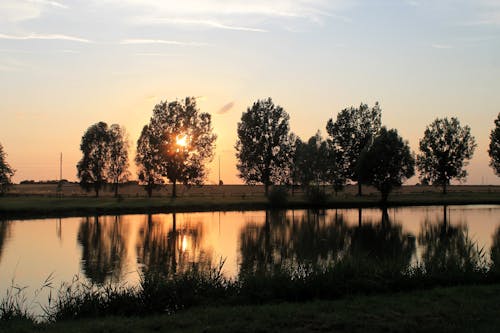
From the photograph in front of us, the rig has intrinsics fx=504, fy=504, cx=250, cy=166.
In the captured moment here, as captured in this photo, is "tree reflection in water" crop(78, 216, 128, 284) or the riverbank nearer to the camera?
"tree reflection in water" crop(78, 216, 128, 284)

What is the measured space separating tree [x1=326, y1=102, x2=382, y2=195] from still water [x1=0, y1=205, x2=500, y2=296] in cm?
5353

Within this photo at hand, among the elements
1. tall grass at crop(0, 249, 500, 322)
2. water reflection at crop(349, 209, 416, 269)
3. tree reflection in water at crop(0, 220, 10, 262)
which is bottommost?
tree reflection in water at crop(0, 220, 10, 262)

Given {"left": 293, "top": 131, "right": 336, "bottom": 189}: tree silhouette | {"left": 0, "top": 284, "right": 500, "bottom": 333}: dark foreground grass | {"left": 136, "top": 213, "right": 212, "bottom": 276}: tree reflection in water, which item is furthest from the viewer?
{"left": 293, "top": 131, "right": 336, "bottom": 189}: tree silhouette

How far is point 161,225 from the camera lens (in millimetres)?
44188

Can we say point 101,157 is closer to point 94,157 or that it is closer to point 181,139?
point 94,157

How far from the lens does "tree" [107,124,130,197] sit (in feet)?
315

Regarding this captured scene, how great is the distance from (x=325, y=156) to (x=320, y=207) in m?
20.8

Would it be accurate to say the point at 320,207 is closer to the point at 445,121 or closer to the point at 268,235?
the point at 268,235

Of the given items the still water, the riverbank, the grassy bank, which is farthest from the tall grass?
the grassy bank

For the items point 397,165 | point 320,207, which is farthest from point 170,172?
point 397,165

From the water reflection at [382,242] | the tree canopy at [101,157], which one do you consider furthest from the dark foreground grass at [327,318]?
the tree canopy at [101,157]

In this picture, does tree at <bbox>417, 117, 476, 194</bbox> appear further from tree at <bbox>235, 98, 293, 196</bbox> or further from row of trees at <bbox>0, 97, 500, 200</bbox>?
tree at <bbox>235, 98, 293, 196</bbox>

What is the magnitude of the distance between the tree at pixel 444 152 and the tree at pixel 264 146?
102 feet

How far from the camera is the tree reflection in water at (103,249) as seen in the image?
2079 centimetres
